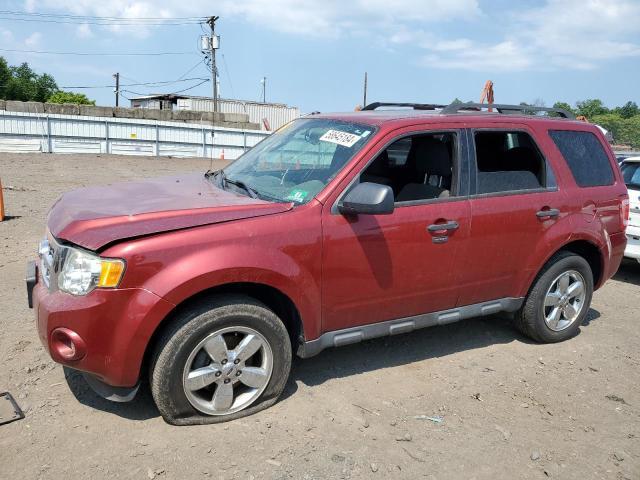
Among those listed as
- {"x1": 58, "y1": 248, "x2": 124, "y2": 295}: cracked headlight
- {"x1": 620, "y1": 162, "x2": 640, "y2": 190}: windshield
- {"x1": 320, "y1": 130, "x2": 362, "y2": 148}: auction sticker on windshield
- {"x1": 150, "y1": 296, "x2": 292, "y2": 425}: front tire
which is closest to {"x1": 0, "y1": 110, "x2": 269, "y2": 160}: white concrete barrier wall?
{"x1": 620, "y1": 162, "x2": 640, "y2": 190}: windshield

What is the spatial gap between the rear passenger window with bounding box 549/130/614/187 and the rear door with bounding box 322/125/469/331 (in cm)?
117

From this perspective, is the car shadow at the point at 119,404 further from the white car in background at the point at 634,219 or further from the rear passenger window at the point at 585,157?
the white car in background at the point at 634,219

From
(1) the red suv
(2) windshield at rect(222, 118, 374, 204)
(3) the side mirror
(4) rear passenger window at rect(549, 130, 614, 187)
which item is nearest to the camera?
(1) the red suv

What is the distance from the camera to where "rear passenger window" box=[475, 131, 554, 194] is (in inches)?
165

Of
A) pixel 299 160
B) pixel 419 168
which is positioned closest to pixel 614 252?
pixel 419 168

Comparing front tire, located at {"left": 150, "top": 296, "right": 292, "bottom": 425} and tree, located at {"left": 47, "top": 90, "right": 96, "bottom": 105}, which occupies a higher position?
tree, located at {"left": 47, "top": 90, "right": 96, "bottom": 105}

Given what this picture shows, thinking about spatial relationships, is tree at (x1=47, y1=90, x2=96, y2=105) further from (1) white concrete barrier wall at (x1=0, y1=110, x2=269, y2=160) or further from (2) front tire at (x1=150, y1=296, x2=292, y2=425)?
(2) front tire at (x1=150, y1=296, x2=292, y2=425)

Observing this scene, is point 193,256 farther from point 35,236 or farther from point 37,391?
point 35,236

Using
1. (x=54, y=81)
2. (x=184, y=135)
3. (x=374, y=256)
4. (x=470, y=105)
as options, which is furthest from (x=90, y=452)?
(x=54, y=81)

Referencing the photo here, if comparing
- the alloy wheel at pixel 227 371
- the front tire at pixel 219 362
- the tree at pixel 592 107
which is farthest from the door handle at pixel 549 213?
the tree at pixel 592 107

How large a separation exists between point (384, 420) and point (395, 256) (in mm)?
1050

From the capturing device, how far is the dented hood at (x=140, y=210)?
2922 millimetres

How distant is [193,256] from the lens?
2992 millimetres

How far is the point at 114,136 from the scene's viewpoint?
24703 millimetres
